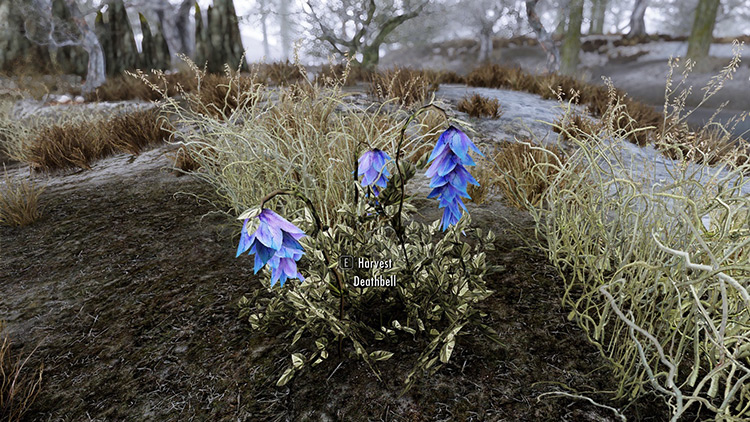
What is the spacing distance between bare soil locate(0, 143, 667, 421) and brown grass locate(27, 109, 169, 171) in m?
1.94

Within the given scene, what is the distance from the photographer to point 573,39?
12406 mm

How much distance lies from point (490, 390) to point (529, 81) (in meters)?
6.55

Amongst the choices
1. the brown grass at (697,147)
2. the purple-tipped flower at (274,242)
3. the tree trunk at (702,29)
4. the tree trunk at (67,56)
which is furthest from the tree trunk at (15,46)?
the tree trunk at (702,29)

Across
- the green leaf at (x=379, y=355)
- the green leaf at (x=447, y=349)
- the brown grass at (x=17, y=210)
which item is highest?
the brown grass at (x=17, y=210)

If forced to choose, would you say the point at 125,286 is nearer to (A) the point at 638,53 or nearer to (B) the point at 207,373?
(B) the point at 207,373

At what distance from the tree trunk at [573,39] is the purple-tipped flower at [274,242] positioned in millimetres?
13507

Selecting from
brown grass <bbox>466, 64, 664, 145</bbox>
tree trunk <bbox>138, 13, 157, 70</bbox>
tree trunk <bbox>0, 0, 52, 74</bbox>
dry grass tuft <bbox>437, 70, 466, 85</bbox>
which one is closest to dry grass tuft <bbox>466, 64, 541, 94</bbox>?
brown grass <bbox>466, 64, 664, 145</bbox>

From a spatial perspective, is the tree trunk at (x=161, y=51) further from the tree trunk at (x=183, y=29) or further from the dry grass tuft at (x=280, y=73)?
the dry grass tuft at (x=280, y=73)

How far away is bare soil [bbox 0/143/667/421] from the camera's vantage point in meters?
1.19

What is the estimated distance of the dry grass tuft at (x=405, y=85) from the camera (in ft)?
16.0

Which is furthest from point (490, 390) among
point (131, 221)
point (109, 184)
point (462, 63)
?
point (462, 63)

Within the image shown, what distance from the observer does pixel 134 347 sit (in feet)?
4.82

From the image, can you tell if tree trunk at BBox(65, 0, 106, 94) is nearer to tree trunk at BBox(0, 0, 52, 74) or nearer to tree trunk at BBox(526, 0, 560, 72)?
tree trunk at BBox(0, 0, 52, 74)

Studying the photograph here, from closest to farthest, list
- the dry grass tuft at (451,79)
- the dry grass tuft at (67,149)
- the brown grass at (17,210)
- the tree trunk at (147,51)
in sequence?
the brown grass at (17,210), the dry grass tuft at (67,149), the dry grass tuft at (451,79), the tree trunk at (147,51)
